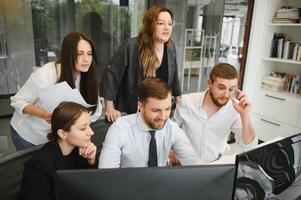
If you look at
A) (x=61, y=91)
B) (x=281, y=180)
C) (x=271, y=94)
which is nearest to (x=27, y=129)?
(x=61, y=91)

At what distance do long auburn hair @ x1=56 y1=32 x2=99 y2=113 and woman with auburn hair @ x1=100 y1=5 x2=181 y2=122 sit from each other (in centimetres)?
25

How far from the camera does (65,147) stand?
1279 mm

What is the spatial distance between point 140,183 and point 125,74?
4.45ft

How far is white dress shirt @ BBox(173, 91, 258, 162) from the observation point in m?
1.67

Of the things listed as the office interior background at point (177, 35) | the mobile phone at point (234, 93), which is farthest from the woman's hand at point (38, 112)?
the office interior background at point (177, 35)

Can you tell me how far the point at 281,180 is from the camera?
104cm

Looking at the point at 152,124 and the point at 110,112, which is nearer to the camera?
the point at 152,124

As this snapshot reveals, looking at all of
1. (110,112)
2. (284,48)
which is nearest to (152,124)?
(110,112)

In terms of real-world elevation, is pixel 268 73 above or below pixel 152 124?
below

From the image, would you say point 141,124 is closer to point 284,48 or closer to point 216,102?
point 216,102

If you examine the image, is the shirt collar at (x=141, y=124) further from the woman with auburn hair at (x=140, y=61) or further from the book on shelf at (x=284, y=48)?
the book on shelf at (x=284, y=48)

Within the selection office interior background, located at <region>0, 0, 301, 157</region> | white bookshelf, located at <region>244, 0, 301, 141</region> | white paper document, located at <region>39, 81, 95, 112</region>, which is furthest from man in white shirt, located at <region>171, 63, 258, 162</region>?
white bookshelf, located at <region>244, 0, 301, 141</region>

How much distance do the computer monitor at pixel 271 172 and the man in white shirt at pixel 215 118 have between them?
0.46 m

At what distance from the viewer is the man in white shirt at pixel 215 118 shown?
156 centimetres
